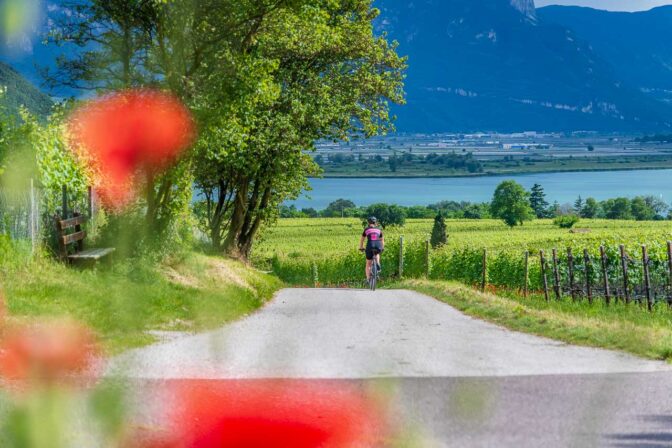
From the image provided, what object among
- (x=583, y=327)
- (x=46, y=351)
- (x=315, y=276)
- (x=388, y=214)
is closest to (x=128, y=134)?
(x=46, y=351)

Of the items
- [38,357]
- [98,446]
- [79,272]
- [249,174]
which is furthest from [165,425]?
[249,174]

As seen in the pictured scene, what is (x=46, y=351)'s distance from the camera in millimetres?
10508

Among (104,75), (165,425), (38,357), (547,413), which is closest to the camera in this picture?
(165,425)

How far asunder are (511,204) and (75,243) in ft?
512

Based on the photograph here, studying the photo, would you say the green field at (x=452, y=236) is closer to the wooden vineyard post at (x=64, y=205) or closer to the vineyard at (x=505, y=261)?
the vineyard at (x=505, y=261)

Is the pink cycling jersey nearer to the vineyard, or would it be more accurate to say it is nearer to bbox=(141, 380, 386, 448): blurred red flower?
the vineyard

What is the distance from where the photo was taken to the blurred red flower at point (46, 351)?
950cm

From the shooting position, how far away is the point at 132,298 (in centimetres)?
1580

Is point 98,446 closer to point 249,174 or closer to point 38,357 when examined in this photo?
point 38,357

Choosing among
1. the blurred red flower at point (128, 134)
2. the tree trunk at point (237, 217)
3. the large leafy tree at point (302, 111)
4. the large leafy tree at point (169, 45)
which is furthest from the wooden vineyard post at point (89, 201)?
the tree trunk at point (237, 217)

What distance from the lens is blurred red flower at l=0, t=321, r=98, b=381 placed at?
374 inches

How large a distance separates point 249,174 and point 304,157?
2.92 m

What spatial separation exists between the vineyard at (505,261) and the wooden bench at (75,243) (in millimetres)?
16901

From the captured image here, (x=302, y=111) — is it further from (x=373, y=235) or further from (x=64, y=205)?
(x=64, y=205)
